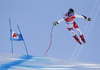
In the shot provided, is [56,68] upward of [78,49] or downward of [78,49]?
upward

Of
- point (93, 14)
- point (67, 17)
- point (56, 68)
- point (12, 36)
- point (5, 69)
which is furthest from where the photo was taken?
point (93, 14)

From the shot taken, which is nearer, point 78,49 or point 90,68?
point 90,68

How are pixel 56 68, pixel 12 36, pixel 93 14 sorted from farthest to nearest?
pixel 93 14 < pixel 12 36 < pixel 56 68

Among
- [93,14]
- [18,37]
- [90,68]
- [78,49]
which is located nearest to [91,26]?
[93,14]

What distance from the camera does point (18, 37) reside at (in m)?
6.67

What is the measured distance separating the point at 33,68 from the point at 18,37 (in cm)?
440

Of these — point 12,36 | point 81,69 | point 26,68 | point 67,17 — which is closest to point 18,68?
point 26,68

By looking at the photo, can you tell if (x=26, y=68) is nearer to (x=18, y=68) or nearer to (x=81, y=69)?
(x=18, y=68)

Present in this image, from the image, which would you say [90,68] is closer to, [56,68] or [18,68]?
[56,68]

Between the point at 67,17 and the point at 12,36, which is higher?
the point at 67,17

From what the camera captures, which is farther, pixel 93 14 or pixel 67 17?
pixel 93 14

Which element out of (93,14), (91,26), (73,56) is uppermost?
(93,14)

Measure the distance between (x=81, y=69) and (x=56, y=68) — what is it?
301 millimetres

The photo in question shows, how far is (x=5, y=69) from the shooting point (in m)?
2.25
